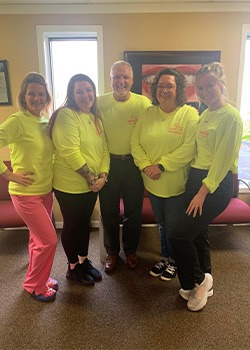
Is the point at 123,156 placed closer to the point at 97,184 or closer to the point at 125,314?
the point at 97,184

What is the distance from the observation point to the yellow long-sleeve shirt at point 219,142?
61.4 inches

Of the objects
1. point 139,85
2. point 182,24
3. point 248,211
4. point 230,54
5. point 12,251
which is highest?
point 182,24

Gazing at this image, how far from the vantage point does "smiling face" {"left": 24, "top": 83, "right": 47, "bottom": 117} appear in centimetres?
182

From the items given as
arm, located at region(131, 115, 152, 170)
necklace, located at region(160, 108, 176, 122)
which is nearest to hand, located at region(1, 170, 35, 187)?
arm, located at region(131, 115, 152, 170)

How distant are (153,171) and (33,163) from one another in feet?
2.70

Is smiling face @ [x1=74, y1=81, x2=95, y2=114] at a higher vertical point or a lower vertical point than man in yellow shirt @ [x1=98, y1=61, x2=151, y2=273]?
higher

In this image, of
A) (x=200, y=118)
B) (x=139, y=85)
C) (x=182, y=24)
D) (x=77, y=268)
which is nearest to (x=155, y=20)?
(x=182, y=24)

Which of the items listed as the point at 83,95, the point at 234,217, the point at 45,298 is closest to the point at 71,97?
the point at 83,95

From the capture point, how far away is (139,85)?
2986 mm

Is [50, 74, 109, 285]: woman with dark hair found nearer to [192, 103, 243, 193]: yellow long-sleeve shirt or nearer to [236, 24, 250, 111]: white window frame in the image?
[192, 103, 243, 193]: yellow long-sleeve shirt

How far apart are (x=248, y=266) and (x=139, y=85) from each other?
2.13 metres

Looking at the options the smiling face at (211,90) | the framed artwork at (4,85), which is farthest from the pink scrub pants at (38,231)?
the framed artwork at (4,85)

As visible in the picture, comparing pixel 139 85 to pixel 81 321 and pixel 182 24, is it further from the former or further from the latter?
pixel 81 321

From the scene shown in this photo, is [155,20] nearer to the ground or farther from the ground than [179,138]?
farther from the ground
